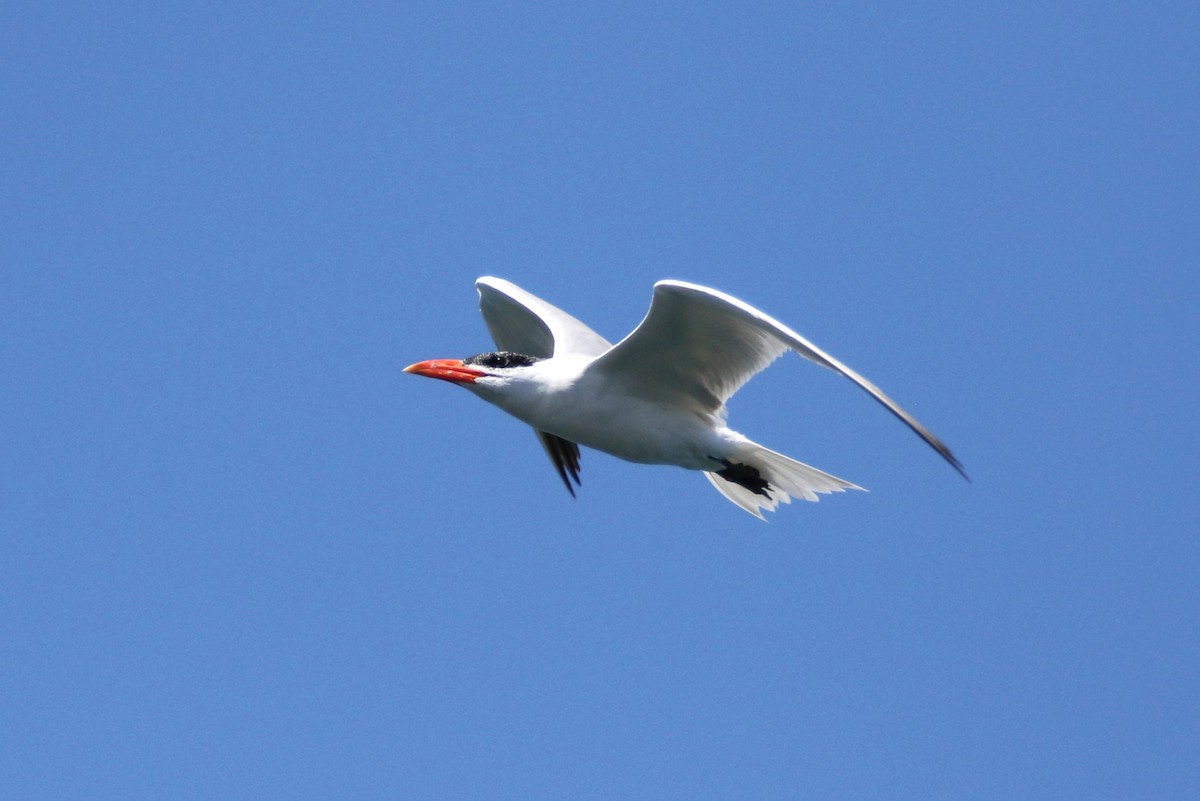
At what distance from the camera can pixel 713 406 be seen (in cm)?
997

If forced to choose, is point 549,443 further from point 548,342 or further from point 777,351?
point 777,351

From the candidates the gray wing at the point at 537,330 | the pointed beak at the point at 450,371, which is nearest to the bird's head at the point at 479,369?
the pointed beak at the point at 450,371

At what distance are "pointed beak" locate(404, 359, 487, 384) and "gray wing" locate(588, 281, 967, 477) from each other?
0.91 metres

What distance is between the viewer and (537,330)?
1226 centimetres

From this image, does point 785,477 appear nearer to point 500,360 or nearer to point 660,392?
point 660,392

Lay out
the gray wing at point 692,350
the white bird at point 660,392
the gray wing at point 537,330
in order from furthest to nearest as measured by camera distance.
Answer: the gray wing at point 537,330 < the white bird at point 660,392 < the gray wing at point 692,350

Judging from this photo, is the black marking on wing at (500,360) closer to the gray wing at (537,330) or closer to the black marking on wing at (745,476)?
the gray wing at (537,330)

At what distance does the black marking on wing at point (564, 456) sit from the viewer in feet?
39.4

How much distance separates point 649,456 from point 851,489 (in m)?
1.44

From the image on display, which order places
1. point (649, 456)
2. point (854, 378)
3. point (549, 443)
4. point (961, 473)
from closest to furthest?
point (961, 473) → point (854, 378) → point (649, 456) → point (549, 443)

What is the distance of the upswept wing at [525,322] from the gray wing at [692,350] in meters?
1.41

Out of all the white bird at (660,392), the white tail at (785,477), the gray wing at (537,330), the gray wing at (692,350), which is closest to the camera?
the gray wing at (692,350)

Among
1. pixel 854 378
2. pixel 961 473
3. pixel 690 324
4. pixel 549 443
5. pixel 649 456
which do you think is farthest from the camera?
pixel 549 443

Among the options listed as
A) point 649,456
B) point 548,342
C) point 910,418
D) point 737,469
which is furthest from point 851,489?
point 548,342
